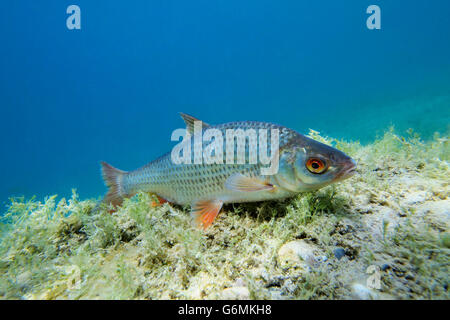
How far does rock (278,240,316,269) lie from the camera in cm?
202

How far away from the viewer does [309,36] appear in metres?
144

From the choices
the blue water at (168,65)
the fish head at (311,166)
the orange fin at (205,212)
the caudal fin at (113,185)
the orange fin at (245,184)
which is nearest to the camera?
the fish head at (311,166)

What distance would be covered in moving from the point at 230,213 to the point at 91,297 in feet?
5.88

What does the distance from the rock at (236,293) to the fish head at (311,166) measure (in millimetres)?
1346

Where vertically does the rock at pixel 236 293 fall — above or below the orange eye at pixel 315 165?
below

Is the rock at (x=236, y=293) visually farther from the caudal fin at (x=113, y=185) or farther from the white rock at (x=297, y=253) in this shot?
the caudal fin at (x=113, y=185)

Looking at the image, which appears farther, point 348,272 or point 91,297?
point 91,297

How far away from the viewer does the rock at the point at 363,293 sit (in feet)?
5.19

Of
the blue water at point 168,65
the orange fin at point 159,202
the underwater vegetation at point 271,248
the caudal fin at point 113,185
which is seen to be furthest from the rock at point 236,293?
the blue water at point 168,65

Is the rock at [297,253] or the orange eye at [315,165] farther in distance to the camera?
the orange eye at [315,165]

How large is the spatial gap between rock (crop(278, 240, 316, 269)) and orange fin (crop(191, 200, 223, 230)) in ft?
3.39

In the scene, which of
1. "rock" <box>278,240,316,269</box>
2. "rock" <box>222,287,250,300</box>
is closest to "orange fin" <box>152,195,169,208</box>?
"rock" <box>222,287,250,300</box>

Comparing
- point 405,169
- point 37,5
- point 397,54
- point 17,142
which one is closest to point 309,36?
point 397,54
